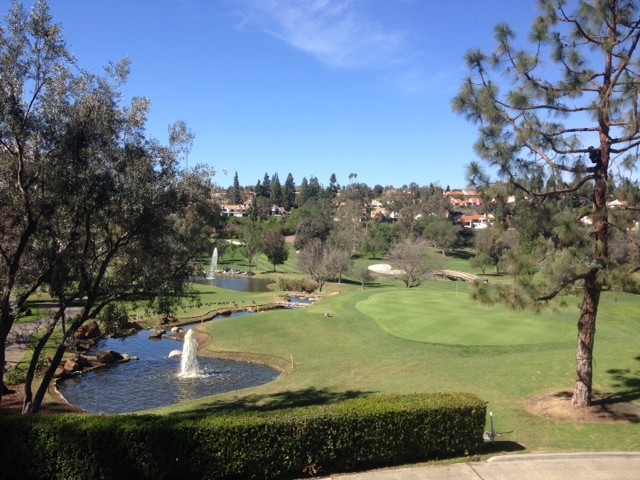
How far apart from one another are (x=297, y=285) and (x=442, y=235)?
54814mm

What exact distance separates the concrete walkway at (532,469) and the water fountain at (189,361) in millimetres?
16804

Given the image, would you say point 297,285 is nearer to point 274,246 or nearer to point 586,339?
point 274,246

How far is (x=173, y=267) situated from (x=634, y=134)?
13.5 metres

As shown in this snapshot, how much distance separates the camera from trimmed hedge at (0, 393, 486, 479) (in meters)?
10.7

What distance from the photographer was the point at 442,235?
11069 cm

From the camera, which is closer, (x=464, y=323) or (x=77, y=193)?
(x=77, y=193)

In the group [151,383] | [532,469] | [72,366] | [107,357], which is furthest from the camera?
[107,357]

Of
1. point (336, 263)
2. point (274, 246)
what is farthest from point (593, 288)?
point (274, 246)

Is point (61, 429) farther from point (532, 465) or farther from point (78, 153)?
point (532, 465)

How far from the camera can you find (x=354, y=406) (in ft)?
38.9

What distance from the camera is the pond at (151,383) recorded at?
22344mm

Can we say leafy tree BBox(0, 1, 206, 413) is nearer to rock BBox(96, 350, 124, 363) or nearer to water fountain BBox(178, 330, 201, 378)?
water fountain BBox(178, 330, 201, 378)

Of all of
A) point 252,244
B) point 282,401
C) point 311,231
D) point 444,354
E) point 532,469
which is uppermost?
point 311,231

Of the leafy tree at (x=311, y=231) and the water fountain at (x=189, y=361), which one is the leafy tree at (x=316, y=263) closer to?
the leafy tree at (x=311, y=231)
